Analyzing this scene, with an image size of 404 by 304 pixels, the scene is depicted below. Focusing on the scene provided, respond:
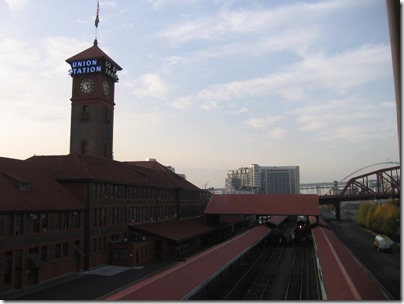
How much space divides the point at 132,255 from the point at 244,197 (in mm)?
29309

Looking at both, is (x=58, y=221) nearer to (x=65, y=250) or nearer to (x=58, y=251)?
(x=58, y=251)

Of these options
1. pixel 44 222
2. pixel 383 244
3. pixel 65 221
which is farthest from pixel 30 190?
pixel 383 244

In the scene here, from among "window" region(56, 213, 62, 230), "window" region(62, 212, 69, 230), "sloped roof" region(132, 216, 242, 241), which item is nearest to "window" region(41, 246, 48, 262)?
"window" region(56, 213, 62, 230)

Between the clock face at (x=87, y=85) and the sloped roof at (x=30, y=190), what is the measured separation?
20724 mm

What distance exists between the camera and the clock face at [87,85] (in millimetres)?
57844

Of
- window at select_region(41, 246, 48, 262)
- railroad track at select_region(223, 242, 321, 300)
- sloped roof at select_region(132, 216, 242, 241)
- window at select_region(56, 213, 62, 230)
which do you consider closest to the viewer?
railroad track at select_region(223, 242, 321, 300)

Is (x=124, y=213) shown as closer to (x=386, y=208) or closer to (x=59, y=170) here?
(x=59, y=170)

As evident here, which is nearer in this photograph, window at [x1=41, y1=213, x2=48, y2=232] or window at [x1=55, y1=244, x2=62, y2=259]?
window at [x1=41, y1=213, x2=48, y2=232]

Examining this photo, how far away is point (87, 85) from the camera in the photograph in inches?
2287

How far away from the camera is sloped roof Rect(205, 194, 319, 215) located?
6254 cm

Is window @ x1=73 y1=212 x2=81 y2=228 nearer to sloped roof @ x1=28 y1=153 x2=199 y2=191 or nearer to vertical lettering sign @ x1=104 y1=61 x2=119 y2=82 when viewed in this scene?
sloped roof @ x1=28 y1=153 x2=199 y2=191

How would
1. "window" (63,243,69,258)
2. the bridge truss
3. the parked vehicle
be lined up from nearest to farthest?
"window" (63,243,69,258) → the parked vehicle → the bridge truss

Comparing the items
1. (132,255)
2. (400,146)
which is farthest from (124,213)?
(400,146)

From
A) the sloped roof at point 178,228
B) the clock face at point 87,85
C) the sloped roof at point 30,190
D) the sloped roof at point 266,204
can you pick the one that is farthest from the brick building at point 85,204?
the sloped roof at point 266,204
